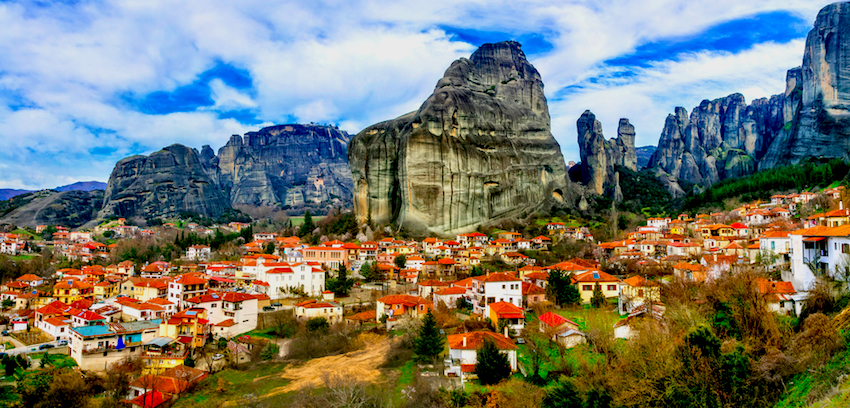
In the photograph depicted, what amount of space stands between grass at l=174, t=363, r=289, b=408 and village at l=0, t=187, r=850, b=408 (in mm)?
792

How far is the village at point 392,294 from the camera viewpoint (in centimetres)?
2406

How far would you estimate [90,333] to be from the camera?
28781mm

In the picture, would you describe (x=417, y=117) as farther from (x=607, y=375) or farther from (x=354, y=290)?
(x=607, y=375)

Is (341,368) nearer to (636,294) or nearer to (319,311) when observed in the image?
(319,311)

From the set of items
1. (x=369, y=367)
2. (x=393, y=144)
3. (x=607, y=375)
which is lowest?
(x=369, y=367)

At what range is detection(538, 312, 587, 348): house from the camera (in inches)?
910

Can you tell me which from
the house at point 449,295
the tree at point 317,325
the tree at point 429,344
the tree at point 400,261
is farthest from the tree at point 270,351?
the tree at point 400,261

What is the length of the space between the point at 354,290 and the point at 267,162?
488 ft

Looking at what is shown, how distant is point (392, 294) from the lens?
130 feet

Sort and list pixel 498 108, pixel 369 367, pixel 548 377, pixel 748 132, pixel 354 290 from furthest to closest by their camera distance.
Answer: pixel 748 132
pixel 498 108
pixel 354 290
pixel 369 367
pixel 548 377

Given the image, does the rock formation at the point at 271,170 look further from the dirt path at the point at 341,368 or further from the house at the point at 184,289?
the dirt path at the point at 341,368

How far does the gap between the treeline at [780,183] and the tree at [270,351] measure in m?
59.9

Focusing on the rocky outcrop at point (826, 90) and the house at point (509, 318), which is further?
the rocky outcrop at point (826, 90)

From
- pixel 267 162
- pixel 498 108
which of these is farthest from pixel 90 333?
pixel 267 162
